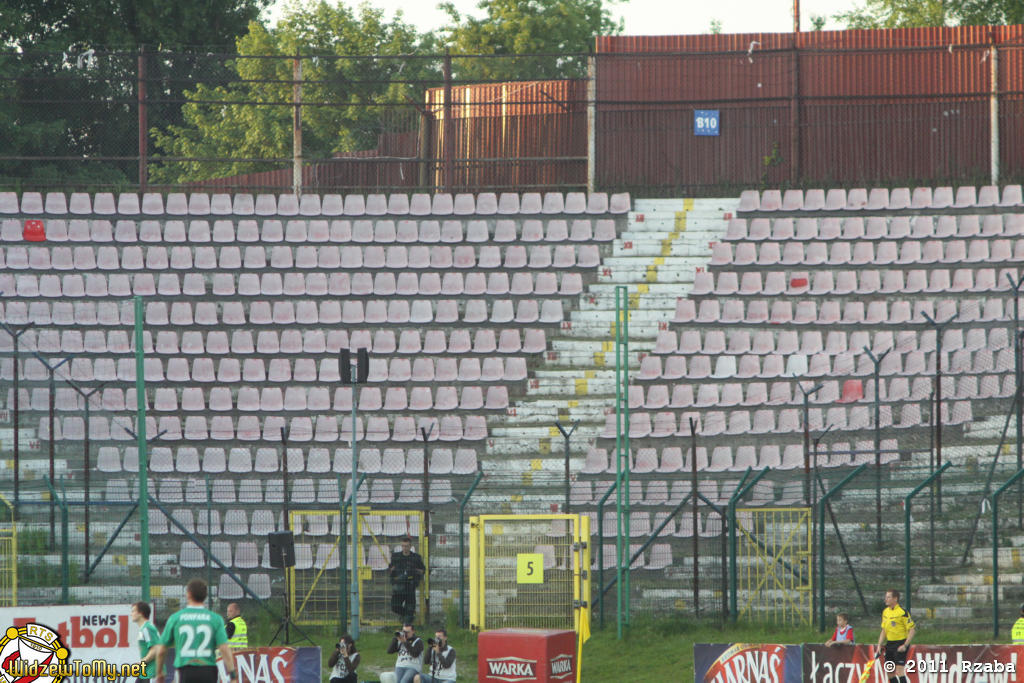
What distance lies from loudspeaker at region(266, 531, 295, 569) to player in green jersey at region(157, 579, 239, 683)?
6877 millimetres

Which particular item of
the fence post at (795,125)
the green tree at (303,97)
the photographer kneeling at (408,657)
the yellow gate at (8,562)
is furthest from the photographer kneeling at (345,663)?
the green tree at (303,97)

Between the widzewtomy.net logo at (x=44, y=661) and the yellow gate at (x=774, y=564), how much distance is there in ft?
27.6

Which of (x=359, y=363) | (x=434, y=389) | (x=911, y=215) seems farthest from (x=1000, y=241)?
(x=359, y=363)

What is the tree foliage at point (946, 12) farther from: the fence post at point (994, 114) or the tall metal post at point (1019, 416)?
the tall metal post at point (1019, 416)

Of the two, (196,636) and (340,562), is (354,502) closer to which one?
(340,562)

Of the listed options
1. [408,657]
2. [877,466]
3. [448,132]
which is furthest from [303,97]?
[408,657]

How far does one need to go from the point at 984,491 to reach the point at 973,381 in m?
3.86

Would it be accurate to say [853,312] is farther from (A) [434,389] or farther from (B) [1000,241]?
(A) [434,389]

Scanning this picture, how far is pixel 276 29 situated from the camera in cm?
4744

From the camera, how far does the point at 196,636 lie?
1219 centimetres

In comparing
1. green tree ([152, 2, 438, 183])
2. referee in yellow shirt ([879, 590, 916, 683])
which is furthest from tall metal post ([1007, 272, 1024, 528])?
green tree ([152, 2, 438, 183])

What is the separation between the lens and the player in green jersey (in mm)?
12188

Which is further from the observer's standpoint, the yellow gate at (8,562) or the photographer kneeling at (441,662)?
the yellow gate at (8,562)

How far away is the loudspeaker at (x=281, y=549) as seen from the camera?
19219 millimetres
